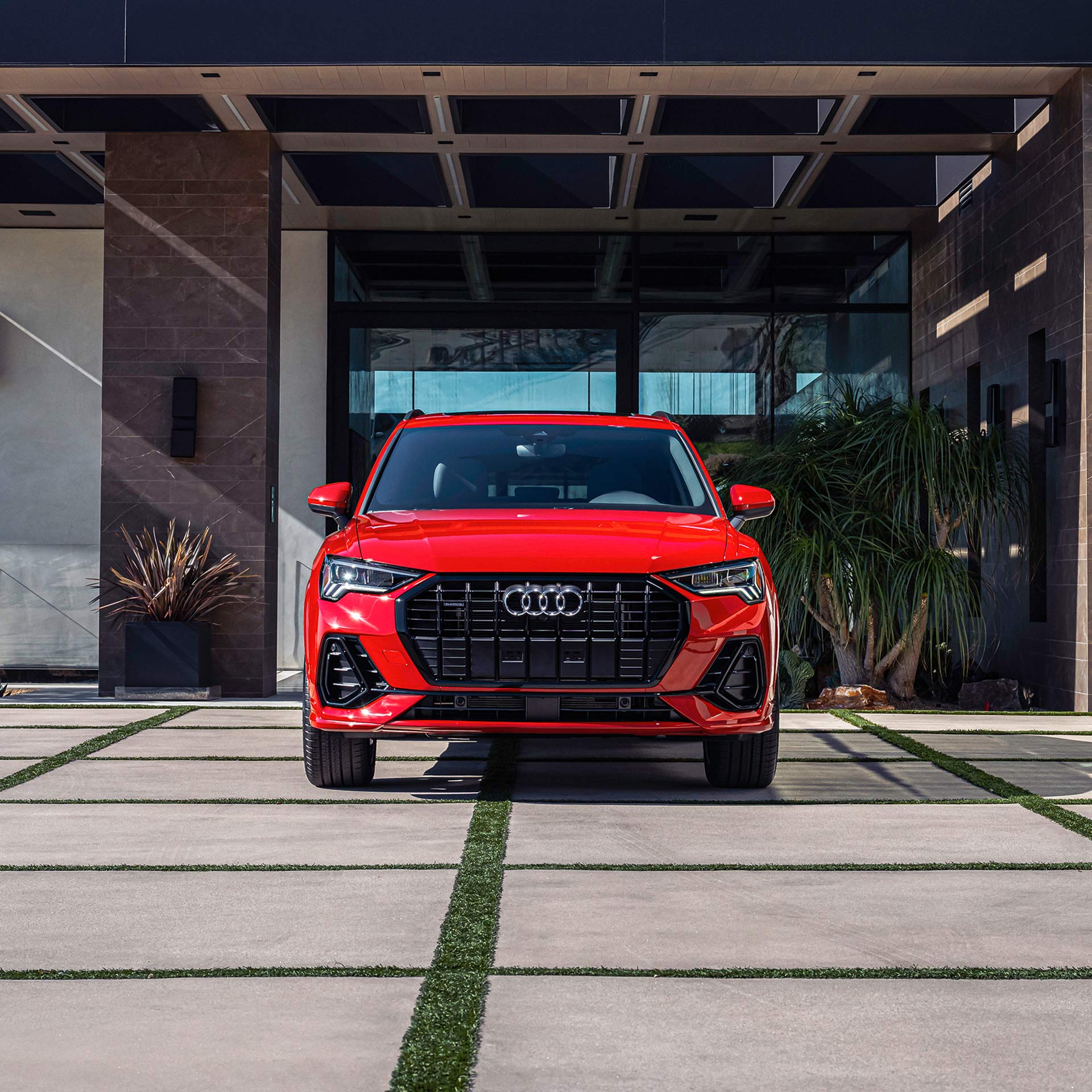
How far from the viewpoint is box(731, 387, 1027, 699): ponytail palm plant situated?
317 inches

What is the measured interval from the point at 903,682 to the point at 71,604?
660 cm

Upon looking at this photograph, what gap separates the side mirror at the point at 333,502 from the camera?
16.4 feet

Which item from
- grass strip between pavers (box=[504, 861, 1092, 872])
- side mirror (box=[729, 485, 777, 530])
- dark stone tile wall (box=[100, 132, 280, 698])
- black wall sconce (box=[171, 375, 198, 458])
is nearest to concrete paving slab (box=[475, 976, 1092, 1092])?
grass strip between pavers (box=[504, 861, 1092, 872])

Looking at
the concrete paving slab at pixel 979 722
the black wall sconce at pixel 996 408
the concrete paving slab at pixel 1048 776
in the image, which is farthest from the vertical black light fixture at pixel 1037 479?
the concrete paving slab at pixel 1048 776

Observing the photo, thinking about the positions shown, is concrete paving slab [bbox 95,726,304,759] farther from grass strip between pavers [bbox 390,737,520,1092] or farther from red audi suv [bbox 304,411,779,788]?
grass strip between pavers [bbox 390,737,520,1092]

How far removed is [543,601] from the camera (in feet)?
13.8

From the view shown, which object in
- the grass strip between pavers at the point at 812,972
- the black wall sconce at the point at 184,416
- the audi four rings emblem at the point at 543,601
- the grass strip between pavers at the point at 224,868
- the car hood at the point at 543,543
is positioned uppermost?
the black wall sconce at the point at 184,416

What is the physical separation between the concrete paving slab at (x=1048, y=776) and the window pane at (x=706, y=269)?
675 centimetres

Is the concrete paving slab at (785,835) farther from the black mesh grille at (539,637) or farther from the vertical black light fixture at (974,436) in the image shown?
the vertical black light fixture at (974,436)

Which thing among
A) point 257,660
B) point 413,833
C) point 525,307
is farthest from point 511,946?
point 525,307

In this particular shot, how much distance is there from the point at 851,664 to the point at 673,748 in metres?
3.12

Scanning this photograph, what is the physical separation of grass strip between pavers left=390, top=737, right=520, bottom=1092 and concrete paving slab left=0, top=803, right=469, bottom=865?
0.12 meters

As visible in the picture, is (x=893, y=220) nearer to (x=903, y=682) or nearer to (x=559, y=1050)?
(x=903, y=682)

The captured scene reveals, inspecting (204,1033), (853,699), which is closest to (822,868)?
(204,1033)
